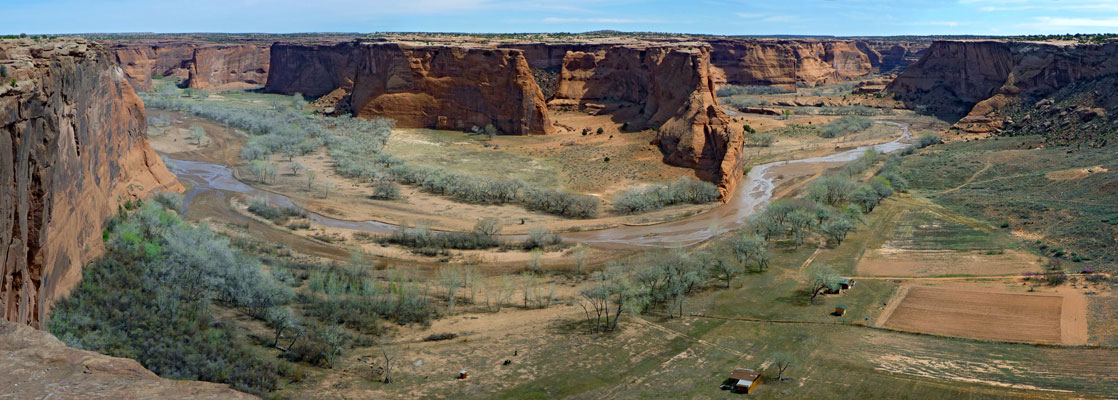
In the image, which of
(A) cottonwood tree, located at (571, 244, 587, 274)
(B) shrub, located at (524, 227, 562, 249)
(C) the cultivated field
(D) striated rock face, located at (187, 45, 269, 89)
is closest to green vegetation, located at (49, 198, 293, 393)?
(A) cottonwood tree, located at (571, 244, 587, 274)

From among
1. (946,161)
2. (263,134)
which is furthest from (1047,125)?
(263,134)

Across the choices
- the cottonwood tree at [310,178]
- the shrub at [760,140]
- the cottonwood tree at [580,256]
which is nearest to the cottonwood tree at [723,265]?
the cottonwood tree at [580,256]

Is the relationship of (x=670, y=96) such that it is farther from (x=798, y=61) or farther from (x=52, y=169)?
(x=798, y=61)

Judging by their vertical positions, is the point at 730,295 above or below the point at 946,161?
below

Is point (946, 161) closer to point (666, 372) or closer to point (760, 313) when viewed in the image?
point (760, 313)

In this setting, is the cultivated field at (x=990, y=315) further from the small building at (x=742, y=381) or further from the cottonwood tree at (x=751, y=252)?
the small building at (x=742, y=381)

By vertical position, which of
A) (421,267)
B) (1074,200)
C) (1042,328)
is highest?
(1074,200)

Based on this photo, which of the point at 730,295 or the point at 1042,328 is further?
the point at 730,295
